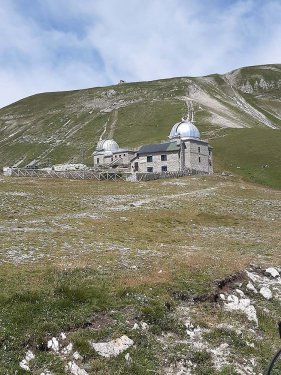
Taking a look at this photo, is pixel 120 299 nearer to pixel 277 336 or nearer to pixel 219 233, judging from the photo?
pixel 277 336

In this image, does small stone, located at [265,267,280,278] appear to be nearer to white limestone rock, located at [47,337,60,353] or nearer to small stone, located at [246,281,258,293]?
small stone, located at [246,281,258,293]

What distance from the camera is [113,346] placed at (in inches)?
631

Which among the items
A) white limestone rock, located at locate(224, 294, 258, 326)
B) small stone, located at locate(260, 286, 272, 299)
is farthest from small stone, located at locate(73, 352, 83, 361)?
small stone, located at locate(260, 286, 272, 299)

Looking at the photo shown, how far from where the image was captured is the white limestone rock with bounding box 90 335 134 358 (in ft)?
51.7

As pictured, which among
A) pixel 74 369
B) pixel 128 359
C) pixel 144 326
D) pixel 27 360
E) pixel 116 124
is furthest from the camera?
pixel 116 124

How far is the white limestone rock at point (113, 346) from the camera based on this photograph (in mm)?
15750

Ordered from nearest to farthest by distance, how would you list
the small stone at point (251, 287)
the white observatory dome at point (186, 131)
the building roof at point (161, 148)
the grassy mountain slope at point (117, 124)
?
the small stone at point (251, 287), the building roof at point (161, 148), the white observatory dome at point (186, 131), the grassy mountain slope at point (117, 124)

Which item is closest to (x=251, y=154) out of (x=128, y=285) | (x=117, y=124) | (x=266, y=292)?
(x=117, y=124)

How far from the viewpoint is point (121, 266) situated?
2377 cm

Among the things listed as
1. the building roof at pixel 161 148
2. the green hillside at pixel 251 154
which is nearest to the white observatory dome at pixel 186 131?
the building roof at pixel 161 148

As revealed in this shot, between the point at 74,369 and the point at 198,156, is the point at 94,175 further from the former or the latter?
the point at 74,369

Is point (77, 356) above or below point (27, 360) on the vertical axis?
below

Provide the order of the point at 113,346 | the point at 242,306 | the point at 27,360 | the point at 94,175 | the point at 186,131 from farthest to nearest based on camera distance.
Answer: the point at 186,131, the point at 94,175, the point at 242,306, the point at 113,346, the point at 27,360

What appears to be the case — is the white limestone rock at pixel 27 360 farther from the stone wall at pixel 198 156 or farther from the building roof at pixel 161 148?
the stone wall at pixel 198 156
